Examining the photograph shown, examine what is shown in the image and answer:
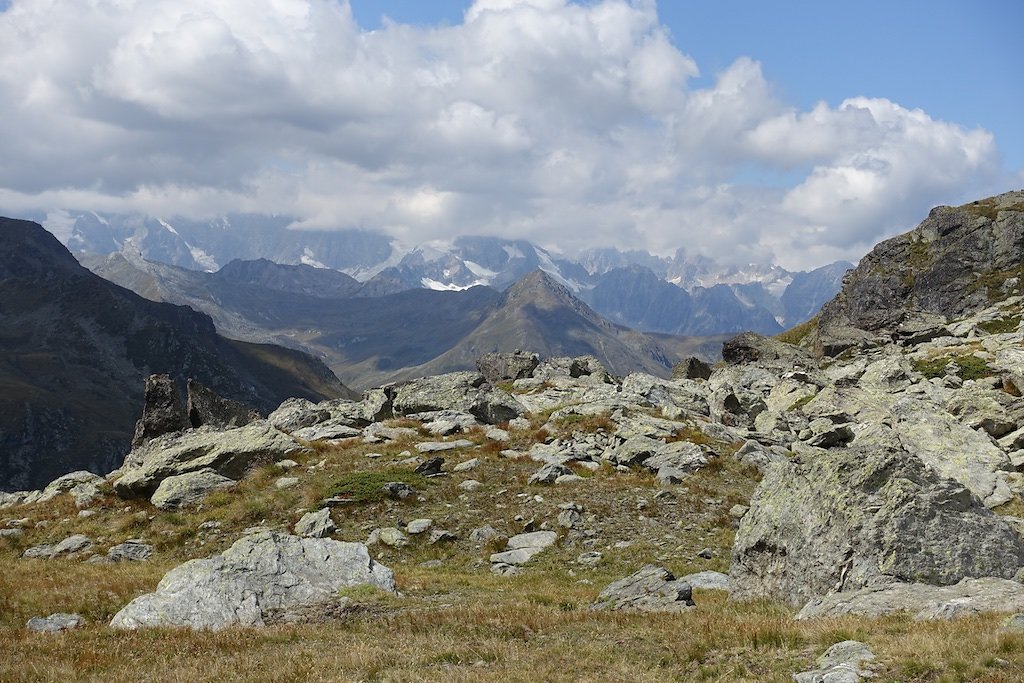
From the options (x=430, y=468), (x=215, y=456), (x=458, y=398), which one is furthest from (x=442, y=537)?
(x=458, y=398)

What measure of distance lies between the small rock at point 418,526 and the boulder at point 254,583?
5.78 m

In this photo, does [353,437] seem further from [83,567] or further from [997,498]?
[997,498]

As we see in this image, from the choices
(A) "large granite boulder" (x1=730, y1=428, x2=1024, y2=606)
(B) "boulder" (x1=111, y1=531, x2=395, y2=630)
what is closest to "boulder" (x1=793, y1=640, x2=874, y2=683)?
(A) "large granite boulder" (x1=730, y1=428, x2=1024, y2=606)

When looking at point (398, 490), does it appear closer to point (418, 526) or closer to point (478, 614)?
point (418, 526)

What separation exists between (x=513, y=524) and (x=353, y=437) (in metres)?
16.9

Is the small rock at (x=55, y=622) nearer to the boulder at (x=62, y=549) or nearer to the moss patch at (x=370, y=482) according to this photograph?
the boulder at (x=62, y=549)

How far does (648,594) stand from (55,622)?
15.2 m

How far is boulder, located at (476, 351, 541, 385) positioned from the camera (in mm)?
83869

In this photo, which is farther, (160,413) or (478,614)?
(160,413)

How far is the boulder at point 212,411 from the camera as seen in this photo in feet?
167

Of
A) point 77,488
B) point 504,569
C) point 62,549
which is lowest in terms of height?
point 62,549

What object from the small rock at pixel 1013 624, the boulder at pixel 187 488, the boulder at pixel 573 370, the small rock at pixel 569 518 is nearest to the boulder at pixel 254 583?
the small rock at pixel 569 518

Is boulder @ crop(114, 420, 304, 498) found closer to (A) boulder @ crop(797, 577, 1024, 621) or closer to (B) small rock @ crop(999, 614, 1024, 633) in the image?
(A) boulder @ crop(797, 577, 1024, 621)

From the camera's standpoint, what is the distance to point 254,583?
18.5 metres
